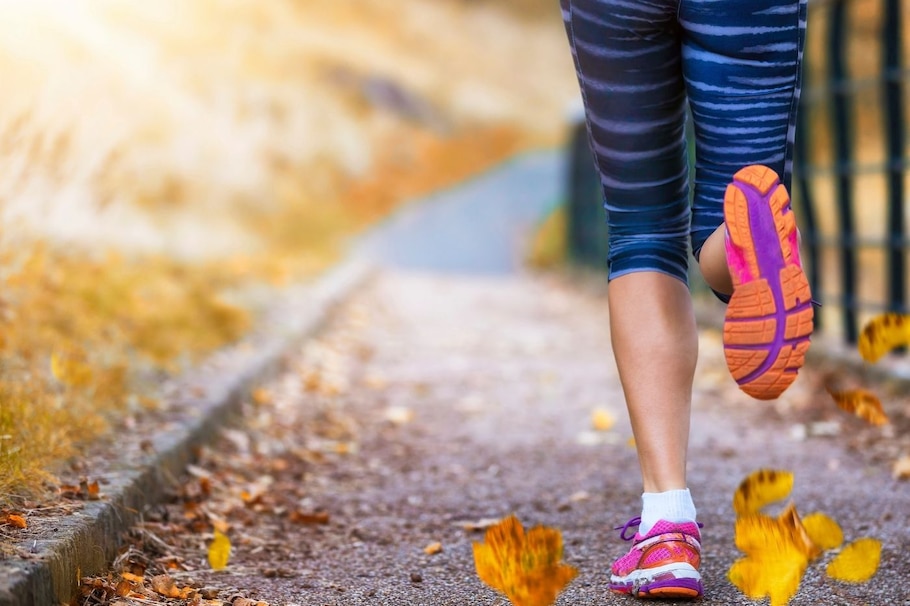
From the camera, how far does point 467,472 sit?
9.02 ft

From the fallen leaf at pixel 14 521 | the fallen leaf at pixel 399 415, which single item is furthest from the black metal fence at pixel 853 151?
the fallen leaf at pixel 14 521

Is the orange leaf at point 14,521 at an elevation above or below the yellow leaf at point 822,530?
below

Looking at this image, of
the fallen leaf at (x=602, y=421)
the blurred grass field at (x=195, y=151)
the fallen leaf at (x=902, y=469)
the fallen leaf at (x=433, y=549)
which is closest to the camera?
the fallen leaf at (x=433, y=549)

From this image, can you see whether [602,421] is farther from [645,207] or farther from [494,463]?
[645,207]

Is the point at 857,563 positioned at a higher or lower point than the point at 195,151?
lower

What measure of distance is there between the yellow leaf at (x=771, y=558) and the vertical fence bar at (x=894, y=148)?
91.7 inches

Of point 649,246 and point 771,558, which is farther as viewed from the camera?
point 649,246

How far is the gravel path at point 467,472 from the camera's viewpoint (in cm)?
184

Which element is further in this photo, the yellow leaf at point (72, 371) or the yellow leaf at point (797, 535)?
the yellow leaf at point (72, 371)

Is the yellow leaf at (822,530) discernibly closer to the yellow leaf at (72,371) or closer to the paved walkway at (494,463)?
the paved walkway at (494,463)

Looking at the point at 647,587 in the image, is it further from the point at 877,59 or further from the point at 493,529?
the point at 877,59

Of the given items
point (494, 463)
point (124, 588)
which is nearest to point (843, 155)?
point (494, 463)

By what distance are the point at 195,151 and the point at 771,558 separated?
6.38 metres

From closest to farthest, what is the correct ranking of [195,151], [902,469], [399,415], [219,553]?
[219,553] < [902,469] < [399,415] < [195,151]
